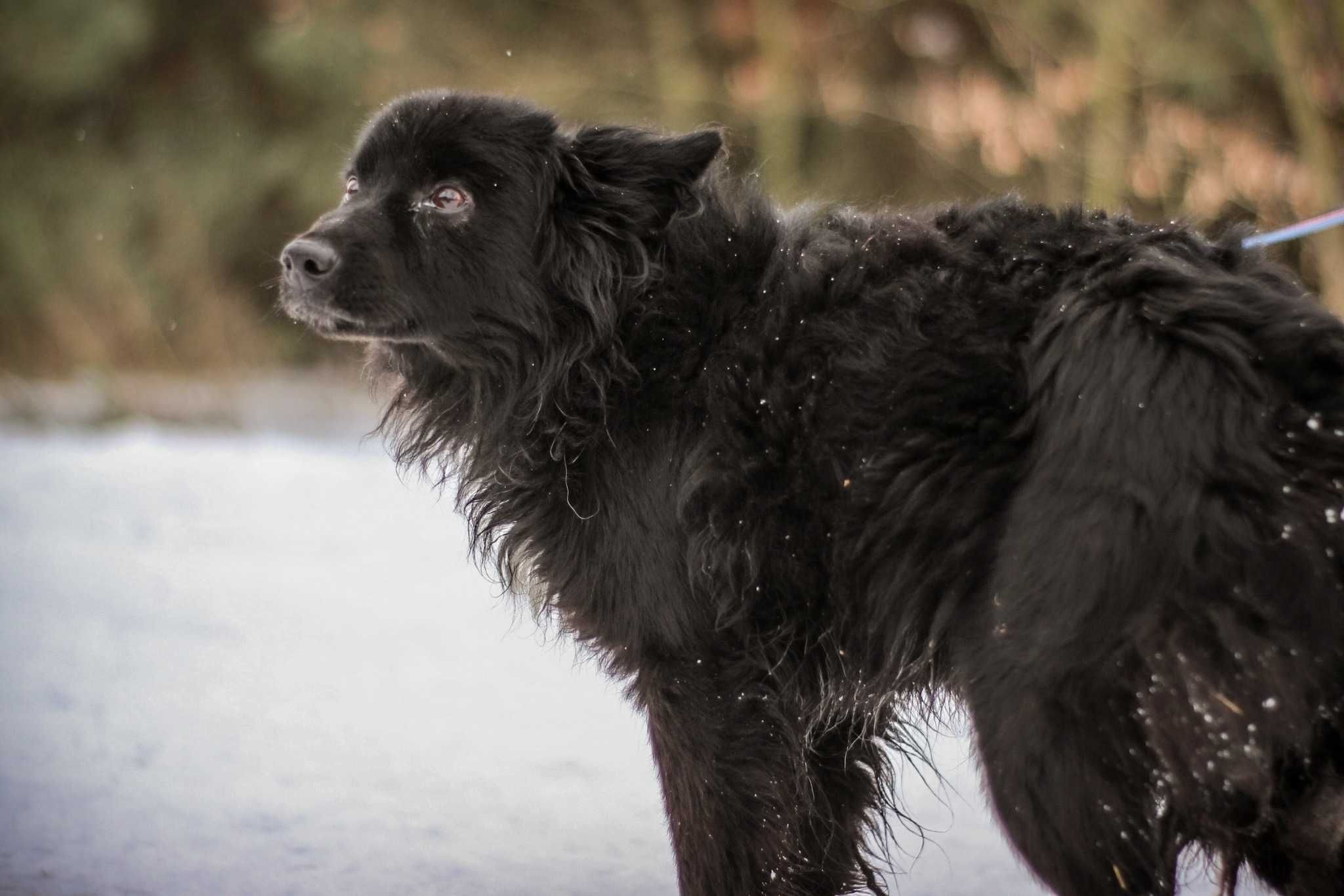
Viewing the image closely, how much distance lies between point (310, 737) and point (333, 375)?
39.3ft

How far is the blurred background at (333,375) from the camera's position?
3.73 metres

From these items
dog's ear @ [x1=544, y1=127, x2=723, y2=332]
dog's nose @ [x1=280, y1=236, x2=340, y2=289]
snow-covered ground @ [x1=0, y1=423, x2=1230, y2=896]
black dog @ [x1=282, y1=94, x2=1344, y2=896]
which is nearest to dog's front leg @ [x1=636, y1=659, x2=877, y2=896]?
black dog @ [x1=282, y1=94, x2=1344, y2=896]

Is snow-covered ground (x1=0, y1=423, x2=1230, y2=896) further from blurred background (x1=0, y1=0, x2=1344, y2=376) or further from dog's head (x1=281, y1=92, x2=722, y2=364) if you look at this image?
blurred background (x1=0, y1=0, x2=1344, y2=376)

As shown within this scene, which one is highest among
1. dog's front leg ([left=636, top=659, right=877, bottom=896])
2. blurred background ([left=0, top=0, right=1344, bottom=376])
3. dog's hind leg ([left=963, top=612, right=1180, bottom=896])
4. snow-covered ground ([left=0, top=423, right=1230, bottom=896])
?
blurred background ([left=0, top=0, right=1344, bottom=376])

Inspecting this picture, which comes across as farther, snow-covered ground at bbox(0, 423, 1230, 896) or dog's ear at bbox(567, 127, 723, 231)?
snow-covered ground at bbox(0, 423, 1230, 896)

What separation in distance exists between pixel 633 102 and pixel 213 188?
6819mm

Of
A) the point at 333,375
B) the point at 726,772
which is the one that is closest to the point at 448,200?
the point at 726,772

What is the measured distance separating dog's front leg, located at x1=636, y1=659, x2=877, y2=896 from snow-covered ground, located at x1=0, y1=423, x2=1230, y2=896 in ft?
1.96

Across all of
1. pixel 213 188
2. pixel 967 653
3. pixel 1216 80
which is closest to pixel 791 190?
pixel 1216 80

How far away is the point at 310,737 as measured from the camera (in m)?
4.47

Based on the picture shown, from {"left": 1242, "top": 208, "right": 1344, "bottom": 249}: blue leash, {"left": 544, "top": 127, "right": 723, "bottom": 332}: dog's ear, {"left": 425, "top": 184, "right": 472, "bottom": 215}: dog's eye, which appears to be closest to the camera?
{"left": 1242, "top": 208, "right": 1344, "bottom": 249}: blue leash

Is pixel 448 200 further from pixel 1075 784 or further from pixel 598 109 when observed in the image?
pixel 598 109

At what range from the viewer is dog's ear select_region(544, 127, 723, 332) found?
3184mm

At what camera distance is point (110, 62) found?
17.6m
